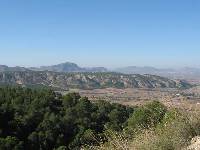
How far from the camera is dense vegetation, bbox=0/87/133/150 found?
A: 43.7m

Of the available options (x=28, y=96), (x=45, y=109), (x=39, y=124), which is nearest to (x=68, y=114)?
(x=45, y=109)

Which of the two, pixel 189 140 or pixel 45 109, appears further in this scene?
pixel 45 109

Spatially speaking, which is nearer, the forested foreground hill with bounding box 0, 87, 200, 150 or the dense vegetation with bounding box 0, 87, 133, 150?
the forested foreground hill with bounding box 0, 87, 200, 150

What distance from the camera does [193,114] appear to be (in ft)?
32.3

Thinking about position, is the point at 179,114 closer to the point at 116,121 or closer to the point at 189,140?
the point at 189,140

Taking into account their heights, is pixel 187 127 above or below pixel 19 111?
above

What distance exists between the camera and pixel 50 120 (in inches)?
1890

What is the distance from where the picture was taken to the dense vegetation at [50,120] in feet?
143

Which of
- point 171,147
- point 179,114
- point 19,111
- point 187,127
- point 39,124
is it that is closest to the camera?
point 171,147

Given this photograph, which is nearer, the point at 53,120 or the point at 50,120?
the point at 50,120

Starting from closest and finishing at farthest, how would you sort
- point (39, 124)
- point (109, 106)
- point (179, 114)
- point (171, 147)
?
point (171, 147)
point (179, 114)
point (39, 124)
point (109, 106)

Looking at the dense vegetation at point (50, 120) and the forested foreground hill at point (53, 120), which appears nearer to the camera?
the forested foreground hill at point (53, 120)

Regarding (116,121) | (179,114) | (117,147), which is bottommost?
(116,121)

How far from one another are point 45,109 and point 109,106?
11.1 meters
